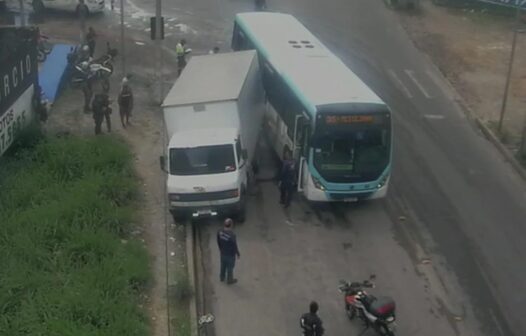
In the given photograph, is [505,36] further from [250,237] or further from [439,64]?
[250,237]

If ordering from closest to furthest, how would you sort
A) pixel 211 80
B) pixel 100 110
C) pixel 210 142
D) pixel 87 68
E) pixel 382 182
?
pixel 210 142 < pixel 382 182 < pixel 211 80 < pixel 100 110 < pixel 87 68

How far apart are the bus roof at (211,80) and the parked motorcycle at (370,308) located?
247 inches

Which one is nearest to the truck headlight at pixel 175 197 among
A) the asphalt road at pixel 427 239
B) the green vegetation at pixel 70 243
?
the green vegetation at pixel 70 243

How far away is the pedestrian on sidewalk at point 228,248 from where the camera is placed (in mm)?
18000

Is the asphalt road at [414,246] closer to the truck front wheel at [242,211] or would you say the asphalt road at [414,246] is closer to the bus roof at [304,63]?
the truck front wheel at [242,211]

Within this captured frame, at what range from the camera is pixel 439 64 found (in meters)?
33.7

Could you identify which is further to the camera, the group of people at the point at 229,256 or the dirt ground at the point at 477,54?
the dirt ground at the point at 477,54

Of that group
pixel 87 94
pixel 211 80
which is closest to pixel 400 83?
pixel 211 80

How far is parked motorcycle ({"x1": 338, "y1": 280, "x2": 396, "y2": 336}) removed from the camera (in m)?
16.2

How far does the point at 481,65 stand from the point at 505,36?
417cm

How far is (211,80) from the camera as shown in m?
23.1

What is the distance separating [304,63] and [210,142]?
14.9 feet

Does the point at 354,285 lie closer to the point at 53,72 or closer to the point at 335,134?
the point at 335,134

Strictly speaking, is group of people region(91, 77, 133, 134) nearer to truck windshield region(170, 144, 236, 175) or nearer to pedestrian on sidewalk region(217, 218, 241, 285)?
truck windshield region(170, 144, 236, 175)
